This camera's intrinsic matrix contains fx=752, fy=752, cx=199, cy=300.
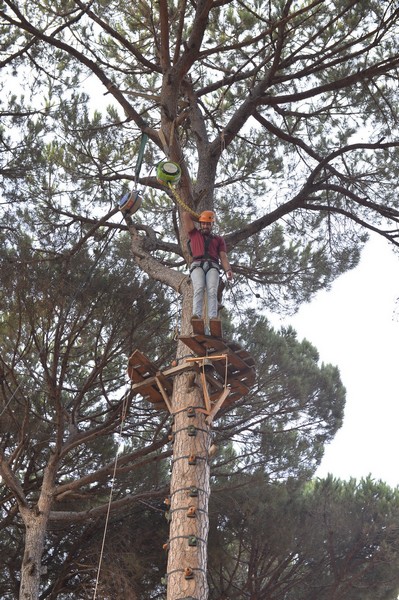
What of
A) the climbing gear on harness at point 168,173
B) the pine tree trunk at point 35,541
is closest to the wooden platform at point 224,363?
the climbing gear on harness at point 168,173

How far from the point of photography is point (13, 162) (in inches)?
303

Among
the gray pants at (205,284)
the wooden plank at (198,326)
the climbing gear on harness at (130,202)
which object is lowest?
the wooden plank at (198,326)

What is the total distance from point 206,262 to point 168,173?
2.38ft

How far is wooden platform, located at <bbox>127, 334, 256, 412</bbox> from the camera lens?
15.4 ft

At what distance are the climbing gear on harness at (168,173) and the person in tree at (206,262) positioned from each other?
0.29m

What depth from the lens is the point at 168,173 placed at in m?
5.28

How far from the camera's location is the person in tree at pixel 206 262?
4.94 meters

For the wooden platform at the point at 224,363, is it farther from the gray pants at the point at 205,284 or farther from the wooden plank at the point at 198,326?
the gray pants at the point at 205,284

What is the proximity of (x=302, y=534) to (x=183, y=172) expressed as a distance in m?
5.14

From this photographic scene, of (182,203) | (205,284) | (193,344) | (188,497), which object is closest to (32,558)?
(188,497)

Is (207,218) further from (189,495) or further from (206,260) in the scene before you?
(189,495)

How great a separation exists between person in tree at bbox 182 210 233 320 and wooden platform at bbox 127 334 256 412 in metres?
0.19

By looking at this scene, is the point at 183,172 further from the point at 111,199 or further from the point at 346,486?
the point at 346,486

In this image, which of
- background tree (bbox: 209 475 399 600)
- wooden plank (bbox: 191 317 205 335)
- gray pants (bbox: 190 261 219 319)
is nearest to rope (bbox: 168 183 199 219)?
gray pants (bbox: 190 261 219 319)
